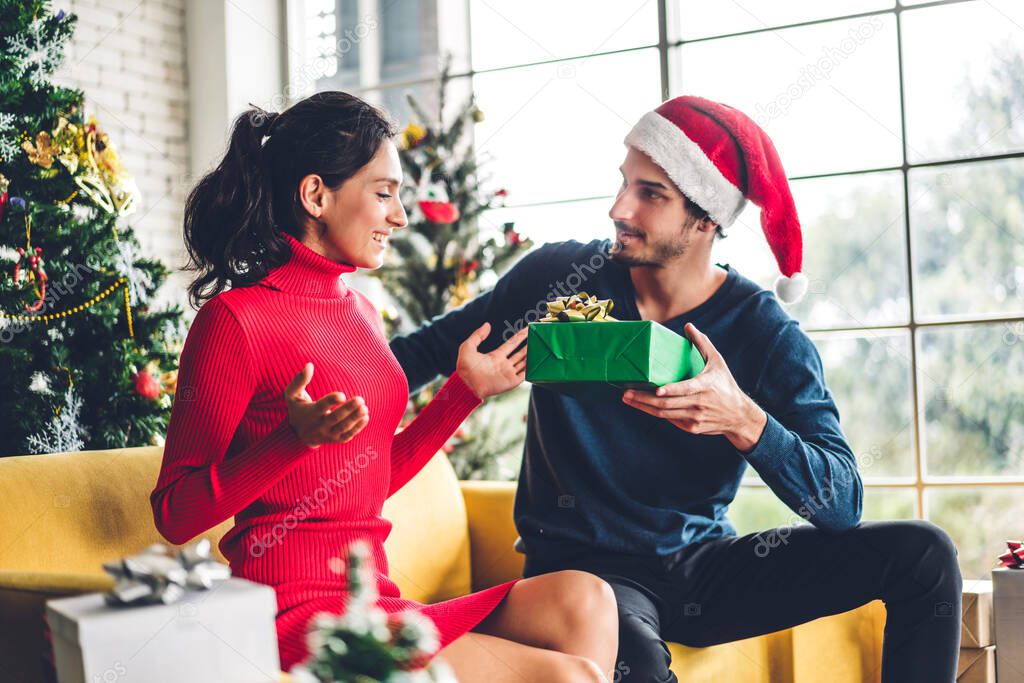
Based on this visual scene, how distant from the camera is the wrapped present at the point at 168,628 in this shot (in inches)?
43.5

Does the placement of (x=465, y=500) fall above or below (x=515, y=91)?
below

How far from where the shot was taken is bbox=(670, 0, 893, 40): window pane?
3631 millimetres

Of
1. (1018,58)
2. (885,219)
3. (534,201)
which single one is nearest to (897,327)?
(885,219)

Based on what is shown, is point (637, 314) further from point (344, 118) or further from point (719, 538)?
point (344, 118)

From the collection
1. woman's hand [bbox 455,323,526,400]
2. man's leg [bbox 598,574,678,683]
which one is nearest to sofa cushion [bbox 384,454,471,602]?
woman's hand [bbox 455,323,526,400]

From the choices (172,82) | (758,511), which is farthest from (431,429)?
(172,82)

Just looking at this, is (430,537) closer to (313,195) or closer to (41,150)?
(313,195)

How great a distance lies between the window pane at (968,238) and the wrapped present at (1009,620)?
1414mm

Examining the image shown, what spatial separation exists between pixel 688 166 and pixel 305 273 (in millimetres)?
845

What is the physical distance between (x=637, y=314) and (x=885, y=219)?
1871 mm

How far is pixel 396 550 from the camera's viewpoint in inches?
92.4

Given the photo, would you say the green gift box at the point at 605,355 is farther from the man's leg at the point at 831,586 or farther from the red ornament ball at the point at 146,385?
the red ornament ball at the point at 146,385

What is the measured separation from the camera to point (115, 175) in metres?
2.67

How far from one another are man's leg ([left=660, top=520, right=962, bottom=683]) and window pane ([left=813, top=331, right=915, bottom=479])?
1718 millimetres
